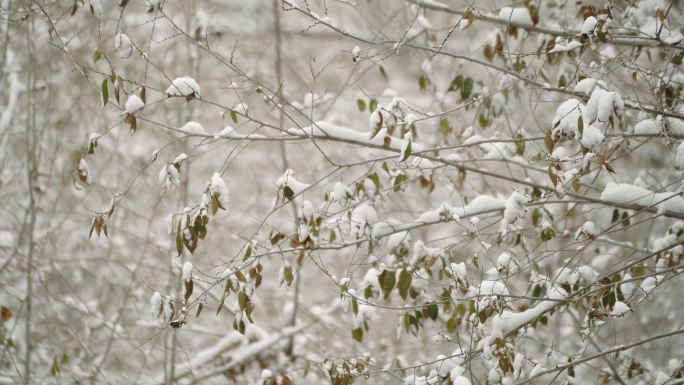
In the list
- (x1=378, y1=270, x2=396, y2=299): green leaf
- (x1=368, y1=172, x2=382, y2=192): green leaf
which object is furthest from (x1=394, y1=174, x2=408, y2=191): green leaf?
(x1=378, y1=270, x2=396, y2=299): green leaf

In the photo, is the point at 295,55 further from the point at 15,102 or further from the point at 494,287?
the point at 494,287

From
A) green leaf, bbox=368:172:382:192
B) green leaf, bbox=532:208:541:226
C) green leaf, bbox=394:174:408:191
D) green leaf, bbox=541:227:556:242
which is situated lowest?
green leaf, bbox=541:227:556:242

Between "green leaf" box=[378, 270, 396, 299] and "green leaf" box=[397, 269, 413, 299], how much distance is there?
61 mm

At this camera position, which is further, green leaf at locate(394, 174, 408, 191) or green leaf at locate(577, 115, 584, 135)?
green leaf at locate(394, 174, 408, 191)

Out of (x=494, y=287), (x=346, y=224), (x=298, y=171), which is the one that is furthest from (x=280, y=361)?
(x=298, y=171)

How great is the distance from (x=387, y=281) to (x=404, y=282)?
11cm

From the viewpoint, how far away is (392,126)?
8.86ft

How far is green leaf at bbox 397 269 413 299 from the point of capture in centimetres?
285

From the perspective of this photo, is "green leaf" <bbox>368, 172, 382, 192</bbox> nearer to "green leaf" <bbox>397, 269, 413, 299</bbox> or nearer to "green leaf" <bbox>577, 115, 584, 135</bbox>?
"green leaf" <bbox>397, 269, 413, 299</bbox>

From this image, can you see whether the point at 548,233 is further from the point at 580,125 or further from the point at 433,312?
the point at 580,125

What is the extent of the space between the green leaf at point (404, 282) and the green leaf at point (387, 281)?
61 millimetres

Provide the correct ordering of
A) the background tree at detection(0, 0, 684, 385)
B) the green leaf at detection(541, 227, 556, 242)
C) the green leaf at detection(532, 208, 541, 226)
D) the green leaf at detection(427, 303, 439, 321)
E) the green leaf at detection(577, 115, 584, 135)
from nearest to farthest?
1. the green leaf at detection(577, 115, 584, 135)
2. the background tree at detection(0, 0, 684, 385)
3. the green leaf at detection(427, 303, 439, 321)
4. the green leaf at detection(541, 227, 556, 242)
5. the green leaf at detection(532, 208, 541, 226)

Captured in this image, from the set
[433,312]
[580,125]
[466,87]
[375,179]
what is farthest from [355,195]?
[580,125]

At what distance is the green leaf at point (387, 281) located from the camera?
2908 millimetres
